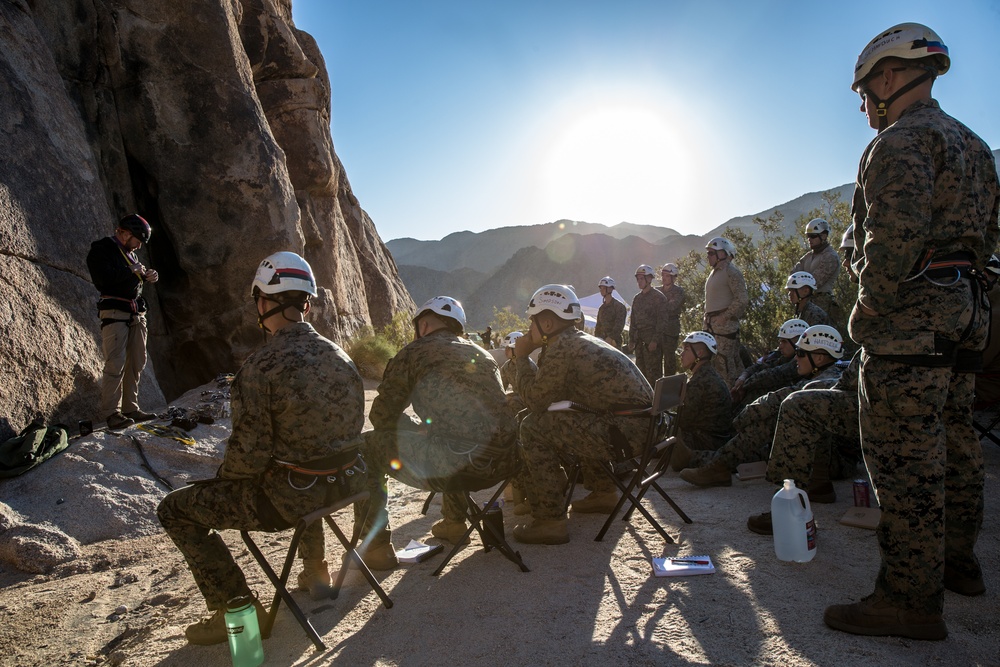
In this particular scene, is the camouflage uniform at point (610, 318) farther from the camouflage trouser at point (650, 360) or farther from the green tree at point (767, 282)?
the green tree at point (767, 282)

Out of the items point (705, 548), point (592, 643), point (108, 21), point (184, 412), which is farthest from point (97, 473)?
point (108, 21)

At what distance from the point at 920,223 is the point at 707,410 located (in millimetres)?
4162

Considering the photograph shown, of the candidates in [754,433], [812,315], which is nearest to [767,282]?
[812,315]

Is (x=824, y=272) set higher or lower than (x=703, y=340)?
higher

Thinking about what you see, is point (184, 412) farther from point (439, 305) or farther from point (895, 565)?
point (895, 565)

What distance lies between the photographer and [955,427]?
123 inches

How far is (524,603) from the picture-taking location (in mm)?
3775

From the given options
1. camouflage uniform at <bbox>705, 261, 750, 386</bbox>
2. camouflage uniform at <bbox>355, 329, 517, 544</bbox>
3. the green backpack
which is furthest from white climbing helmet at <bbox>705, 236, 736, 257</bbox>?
the green backpack

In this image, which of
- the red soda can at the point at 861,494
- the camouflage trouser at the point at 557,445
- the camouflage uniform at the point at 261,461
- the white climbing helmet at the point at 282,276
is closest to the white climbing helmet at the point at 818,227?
the red soda can at the point at 861,494

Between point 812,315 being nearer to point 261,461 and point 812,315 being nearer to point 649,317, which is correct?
point 649,317

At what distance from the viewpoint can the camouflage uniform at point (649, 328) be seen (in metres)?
11.4

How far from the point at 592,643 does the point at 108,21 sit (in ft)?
39.3

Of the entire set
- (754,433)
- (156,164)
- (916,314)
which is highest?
(156,164)

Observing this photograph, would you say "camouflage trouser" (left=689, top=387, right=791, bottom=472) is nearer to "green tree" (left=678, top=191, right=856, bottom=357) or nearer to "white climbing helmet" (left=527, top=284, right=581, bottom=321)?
"white climbing helmet" (left=527, top=284, right=581, bottom=321)
